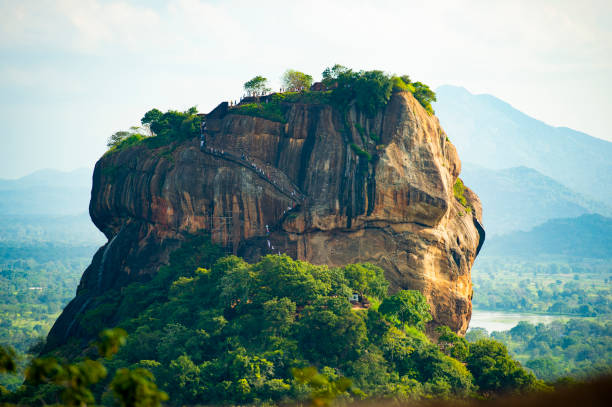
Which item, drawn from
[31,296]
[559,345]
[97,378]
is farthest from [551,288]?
[97,378]

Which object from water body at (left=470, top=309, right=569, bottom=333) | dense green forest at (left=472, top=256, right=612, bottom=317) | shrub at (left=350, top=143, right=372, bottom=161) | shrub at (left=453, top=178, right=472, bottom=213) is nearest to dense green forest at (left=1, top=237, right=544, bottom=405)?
shrub at (left=350, top=143, right=372, bottom=161)

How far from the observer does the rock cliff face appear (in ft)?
113

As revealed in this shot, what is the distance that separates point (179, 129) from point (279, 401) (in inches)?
895

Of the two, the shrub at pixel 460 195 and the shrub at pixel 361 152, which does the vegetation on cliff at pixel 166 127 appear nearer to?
the shrub at pixel 361 152

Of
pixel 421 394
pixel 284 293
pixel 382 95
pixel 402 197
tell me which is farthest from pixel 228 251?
pixel 421 394

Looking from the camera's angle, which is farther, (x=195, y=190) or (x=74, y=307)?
(x=74, y=307)

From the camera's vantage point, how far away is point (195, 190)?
3678 centimetres

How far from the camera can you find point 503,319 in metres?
117

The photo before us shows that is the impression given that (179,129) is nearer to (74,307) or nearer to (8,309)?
(74,307)

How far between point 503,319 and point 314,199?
93.7 metres

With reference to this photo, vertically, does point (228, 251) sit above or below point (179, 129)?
below

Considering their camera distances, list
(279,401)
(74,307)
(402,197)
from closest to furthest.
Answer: (279,401), (402,197), (74,307)

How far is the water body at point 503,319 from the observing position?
353ft

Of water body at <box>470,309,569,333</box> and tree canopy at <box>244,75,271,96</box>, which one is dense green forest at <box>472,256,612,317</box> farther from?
tree canopy at <box>244,75,271,96</box>
